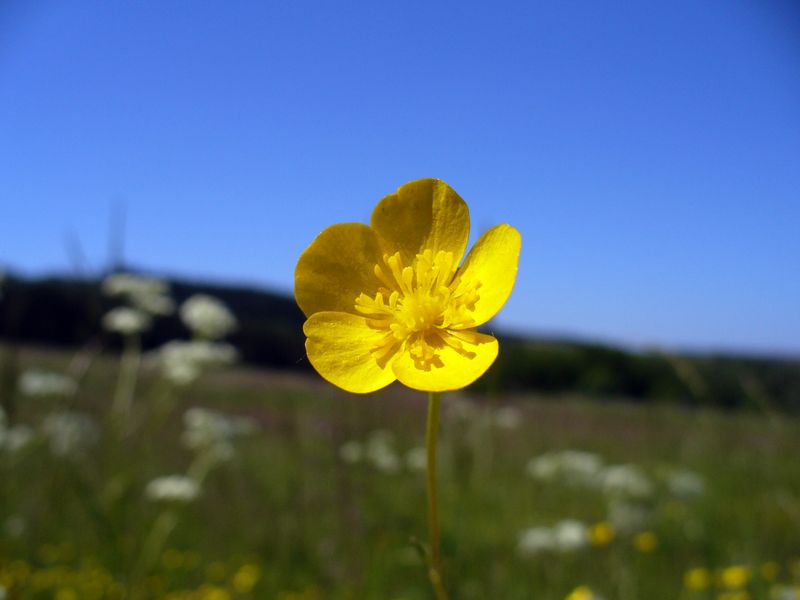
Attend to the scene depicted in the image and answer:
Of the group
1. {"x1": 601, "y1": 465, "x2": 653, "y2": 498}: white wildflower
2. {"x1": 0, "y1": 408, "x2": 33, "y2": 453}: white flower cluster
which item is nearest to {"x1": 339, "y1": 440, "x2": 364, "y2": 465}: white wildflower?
{"x1": 0, "y1": 408, "x2": 33, "y2": 453}: white flower cluster

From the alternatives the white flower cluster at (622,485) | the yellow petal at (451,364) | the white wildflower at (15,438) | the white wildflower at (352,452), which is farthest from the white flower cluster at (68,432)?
the white flower cluster at (622,485)

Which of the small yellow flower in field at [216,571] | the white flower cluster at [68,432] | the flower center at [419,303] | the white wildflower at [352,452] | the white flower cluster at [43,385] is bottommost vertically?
the small yellow flower in field at [216,571]

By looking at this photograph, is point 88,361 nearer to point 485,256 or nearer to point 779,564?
point 485,256

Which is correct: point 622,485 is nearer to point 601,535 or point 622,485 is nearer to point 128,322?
point 601,535

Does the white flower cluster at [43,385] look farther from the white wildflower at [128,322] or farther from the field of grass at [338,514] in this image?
the white wildflower at [128,322]

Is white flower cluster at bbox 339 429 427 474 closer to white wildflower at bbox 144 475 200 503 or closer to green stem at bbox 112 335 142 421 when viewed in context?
white wildflower at bbox 144 475 200 503

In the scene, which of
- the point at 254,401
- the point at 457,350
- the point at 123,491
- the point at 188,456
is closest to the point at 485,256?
the point at 457,350
